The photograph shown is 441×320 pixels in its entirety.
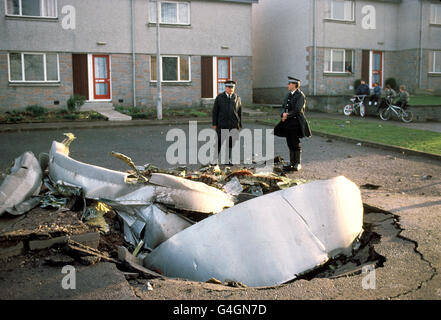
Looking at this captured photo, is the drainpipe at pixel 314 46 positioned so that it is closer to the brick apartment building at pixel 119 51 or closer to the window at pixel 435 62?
the brick apartment building at pixel 119 51

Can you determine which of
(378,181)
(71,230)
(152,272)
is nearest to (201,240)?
(152,272)

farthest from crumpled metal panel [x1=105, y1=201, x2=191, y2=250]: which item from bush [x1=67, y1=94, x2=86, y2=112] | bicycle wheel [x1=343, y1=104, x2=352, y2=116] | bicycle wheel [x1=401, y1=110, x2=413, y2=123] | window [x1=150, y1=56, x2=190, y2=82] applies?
window [x1=150, y1=56, x2=190, y2=82]

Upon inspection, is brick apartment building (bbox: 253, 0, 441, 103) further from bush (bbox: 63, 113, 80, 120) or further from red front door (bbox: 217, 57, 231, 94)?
bush (bbox: 63, 113, 80, 120)

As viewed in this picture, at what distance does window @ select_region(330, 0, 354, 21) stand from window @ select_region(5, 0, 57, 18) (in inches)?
592

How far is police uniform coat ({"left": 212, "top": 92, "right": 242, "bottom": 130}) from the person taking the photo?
10.0 metres

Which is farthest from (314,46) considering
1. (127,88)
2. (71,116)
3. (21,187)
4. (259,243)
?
(259,243)

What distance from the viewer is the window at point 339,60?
25984 millimetres

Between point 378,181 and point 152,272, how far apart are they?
227 inches

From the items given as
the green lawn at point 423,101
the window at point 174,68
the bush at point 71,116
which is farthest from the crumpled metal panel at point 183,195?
the green lawn at point 423,101

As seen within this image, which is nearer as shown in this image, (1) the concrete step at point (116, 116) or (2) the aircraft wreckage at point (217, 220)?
(2) the aircraft wreckage at point (217, 220)

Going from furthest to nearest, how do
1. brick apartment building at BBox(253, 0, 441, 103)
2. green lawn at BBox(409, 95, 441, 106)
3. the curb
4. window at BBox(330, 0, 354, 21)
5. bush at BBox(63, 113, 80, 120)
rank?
window at BBox(330, 0, 354, 21) → brick apartment building at BBox(253, 0, 441, 103) → green lawn at BBox(409, 95, 441, 106) → bush at BBox(63, 113, 80, 120) → the curb

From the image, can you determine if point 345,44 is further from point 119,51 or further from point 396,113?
point 119,51

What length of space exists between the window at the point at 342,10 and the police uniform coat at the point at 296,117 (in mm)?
18415

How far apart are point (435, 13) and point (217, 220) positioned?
96.5 ft
